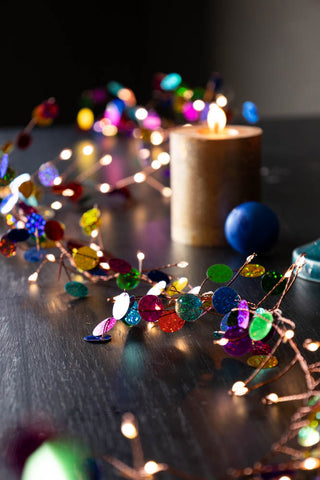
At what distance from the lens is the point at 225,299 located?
1.73ft

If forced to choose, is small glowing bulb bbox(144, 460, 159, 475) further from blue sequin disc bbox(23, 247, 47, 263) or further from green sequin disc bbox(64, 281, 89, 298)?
blue sequin disc bbox(23, 247, 47, 263)

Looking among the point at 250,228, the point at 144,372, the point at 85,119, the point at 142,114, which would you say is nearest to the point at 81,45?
the point at 85,119

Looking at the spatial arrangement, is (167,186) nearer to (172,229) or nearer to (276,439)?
(172,229)

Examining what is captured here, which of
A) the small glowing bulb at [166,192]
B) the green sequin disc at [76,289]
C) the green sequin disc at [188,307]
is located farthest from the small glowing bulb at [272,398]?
the small glowing bulb at [166,192]

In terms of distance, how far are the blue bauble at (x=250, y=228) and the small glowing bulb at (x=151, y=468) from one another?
40cm

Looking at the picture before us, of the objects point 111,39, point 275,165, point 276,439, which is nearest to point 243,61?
point 111,39

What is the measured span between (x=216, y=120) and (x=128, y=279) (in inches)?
10.9

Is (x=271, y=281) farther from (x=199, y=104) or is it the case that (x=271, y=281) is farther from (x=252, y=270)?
(x=199, y=104)

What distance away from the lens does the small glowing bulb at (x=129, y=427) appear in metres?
0.38

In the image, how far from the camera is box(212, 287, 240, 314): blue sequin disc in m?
0.52

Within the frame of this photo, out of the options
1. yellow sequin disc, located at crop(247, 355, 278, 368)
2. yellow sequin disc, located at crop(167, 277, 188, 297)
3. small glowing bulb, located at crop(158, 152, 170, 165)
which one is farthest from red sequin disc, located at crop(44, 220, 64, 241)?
small glowing bulb, located at crop(158, 152, 170, 165)

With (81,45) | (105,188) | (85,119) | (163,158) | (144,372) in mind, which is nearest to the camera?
(144,372)

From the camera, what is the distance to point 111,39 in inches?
135

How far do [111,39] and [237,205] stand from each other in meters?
2.84
